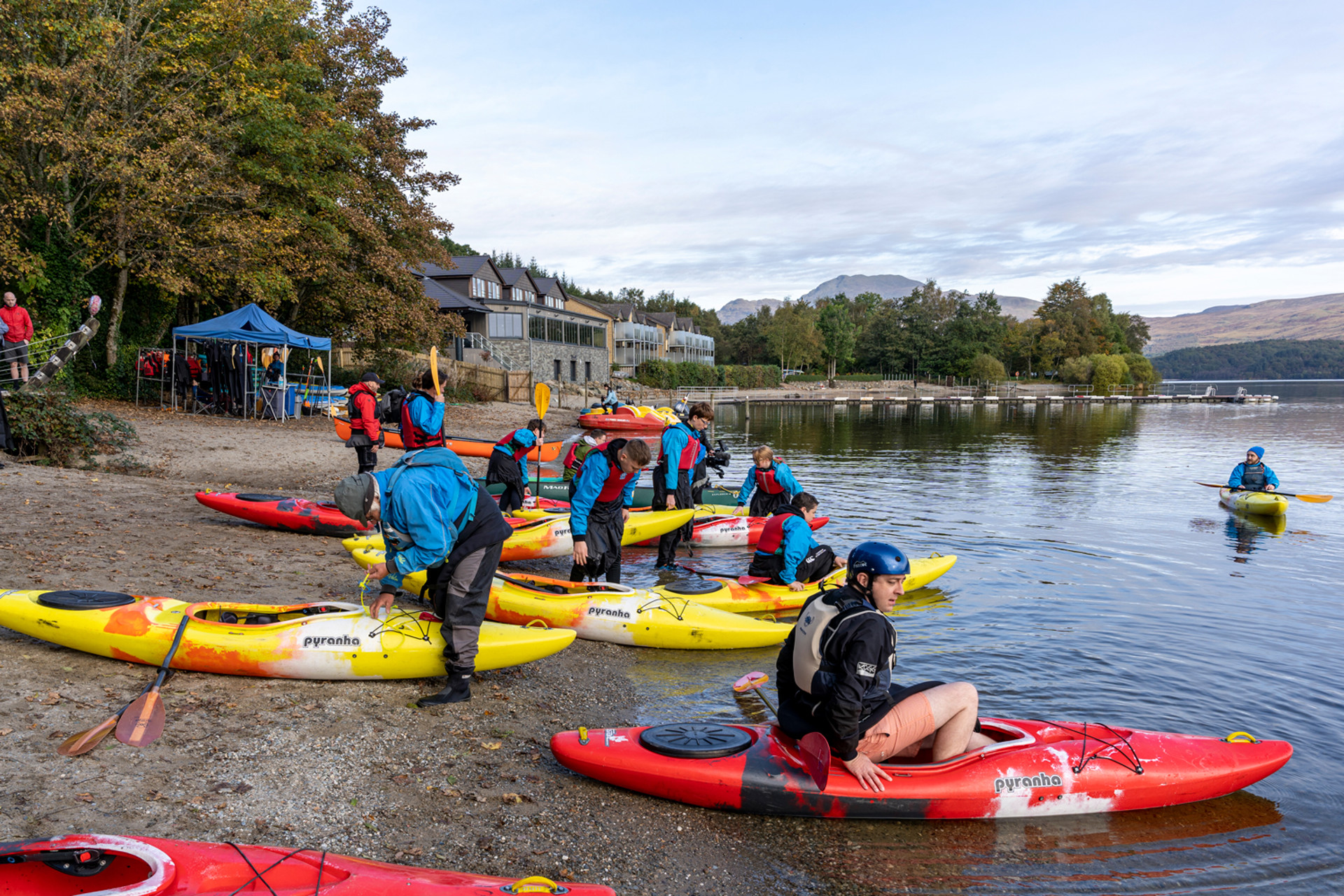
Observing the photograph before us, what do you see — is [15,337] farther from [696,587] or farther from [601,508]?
[696,587]

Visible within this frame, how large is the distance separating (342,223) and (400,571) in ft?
72.9

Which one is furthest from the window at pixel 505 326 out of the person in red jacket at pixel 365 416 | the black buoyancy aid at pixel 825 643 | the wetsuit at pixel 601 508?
the black buoyancy aid at pixel 825 643

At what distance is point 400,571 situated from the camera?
489cm

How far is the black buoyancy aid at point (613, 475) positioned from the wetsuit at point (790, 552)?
1664 mm

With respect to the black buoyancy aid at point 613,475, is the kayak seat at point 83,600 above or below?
below

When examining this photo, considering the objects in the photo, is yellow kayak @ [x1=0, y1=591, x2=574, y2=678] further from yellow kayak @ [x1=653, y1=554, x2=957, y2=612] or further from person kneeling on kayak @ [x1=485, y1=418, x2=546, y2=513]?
person kneeling on kayak @ [x1=485, y1=418, x2=546, y2=513]

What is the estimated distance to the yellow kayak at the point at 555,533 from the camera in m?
9.89

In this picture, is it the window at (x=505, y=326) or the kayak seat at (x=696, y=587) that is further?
the window at (x=505, y=326)

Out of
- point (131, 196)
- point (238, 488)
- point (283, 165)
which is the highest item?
point (283, 165)

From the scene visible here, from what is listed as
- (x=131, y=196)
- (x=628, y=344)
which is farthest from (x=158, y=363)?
(x=628, y=344)

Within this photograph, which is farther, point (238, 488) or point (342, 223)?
point (342, 223)

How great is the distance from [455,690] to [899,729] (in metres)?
2.92

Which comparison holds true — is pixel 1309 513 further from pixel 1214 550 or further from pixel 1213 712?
pixel 1213 712

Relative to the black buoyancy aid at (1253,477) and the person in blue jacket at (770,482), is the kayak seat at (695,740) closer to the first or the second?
the person in blue jacket at (770,482)
